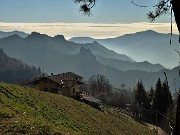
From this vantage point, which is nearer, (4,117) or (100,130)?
(4,117)

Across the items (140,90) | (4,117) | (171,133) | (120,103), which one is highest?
(171,133)

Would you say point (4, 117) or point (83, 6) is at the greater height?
point (83, 6)

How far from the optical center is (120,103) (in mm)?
119375

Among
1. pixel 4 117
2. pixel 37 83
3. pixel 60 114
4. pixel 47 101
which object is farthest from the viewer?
pixel 37 83

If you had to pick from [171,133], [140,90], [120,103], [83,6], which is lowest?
[120,103]

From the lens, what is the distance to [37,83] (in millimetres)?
70812

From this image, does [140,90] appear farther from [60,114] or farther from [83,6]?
[83,6]

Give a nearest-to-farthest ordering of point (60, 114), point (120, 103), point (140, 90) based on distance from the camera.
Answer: point (60, 114) < point (140, 90) < point (120, 103)

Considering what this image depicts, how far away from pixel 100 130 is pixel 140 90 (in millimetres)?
61121

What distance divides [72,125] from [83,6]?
2299 cm

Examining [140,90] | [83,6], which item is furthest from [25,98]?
[140,90]

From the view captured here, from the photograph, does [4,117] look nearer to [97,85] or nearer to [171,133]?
[171,133]

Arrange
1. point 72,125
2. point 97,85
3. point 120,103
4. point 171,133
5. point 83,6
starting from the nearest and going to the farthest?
point 171,133 < point 83,6 < point 72,125 < point 120,103 < point 97,85

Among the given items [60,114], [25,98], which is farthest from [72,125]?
[25,98]
